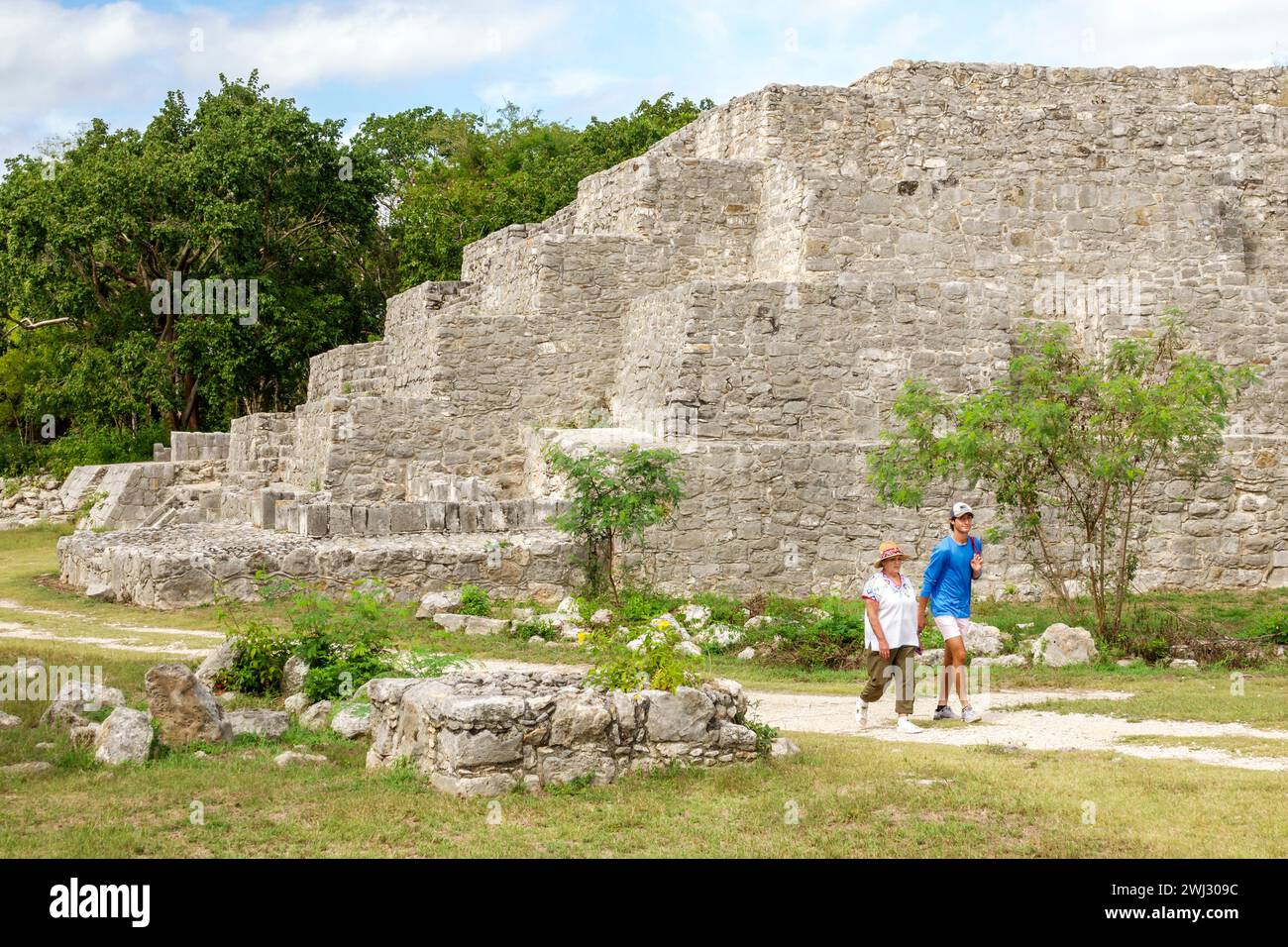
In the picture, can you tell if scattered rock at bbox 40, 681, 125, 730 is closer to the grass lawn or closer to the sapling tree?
the grass lawn

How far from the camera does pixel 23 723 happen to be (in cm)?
941

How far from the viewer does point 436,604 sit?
15516 mm

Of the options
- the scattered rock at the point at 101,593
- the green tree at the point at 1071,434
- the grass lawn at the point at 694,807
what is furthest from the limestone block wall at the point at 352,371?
the grass lawn at the point at 694,807

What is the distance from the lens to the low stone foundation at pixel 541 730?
768 centimetres

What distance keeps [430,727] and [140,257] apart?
86.2 ft

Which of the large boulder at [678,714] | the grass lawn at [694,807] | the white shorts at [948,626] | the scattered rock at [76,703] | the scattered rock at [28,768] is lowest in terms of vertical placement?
the grass lawn at [694,807]

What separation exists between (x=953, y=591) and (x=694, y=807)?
3.92 m

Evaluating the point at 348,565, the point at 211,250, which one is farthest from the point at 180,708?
the point at 211,250

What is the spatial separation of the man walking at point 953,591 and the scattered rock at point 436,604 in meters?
6.38

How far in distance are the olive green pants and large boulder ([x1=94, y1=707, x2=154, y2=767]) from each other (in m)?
4.94

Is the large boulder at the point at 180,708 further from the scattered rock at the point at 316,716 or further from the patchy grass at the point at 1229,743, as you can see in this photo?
the patchy grass at the point at 1229,743

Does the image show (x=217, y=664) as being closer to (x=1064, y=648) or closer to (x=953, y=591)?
(x=953, y=591)
